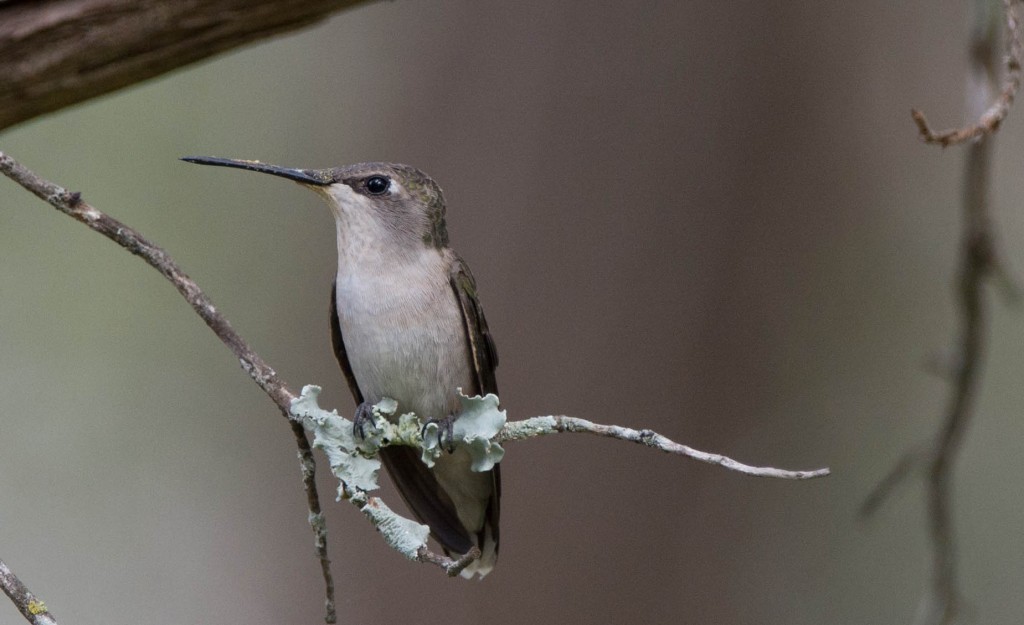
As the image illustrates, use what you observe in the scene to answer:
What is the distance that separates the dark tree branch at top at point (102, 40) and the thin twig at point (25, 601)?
1.50 m

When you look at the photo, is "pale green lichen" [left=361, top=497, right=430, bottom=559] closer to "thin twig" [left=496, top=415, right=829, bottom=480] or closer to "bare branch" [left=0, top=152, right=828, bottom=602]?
"bare branch" [left=0, top=152, right=828, bottom=602]

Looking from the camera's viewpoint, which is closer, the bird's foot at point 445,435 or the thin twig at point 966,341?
the bird's foot at point 445,435

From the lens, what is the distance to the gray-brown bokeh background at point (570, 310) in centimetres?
486

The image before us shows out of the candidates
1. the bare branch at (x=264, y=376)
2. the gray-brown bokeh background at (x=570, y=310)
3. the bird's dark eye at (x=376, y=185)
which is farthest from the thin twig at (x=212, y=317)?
the gray-brown bokeh background at (x=570, y=310)

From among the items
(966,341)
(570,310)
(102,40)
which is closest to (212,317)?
(102,40)

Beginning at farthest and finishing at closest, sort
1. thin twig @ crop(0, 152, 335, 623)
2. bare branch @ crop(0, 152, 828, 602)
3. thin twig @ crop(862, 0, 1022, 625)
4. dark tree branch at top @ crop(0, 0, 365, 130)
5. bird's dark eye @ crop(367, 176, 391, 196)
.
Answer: thin twig @ crop(862, 0, 1022, 625) → bird's dark eye @ crop(367, 176, 391, 196) → dark tree branch at top @ crop(0, 0, 365, 130) → thin twig @ crop(0, 152, 335, 623) → bare branch @ crop(0, 152, 828, 602)

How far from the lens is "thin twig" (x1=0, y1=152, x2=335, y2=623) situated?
2.55 metres

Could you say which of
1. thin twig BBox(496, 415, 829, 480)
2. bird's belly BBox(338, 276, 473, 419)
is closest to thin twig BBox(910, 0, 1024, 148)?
thin twig BBox(496, 415, 829, 480)

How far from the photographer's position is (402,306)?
337 centimetres

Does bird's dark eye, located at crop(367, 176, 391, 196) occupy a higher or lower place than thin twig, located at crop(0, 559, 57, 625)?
Answer: higher

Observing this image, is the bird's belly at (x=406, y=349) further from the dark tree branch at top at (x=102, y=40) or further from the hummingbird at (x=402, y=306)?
the dark tree branch at top at (x=102, y=40)

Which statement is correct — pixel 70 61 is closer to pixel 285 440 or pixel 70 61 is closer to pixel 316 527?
pixel 316 527

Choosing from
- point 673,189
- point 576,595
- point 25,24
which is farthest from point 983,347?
point 25,24

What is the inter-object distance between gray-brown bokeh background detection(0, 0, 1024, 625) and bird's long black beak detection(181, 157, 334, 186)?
0.74 meters
